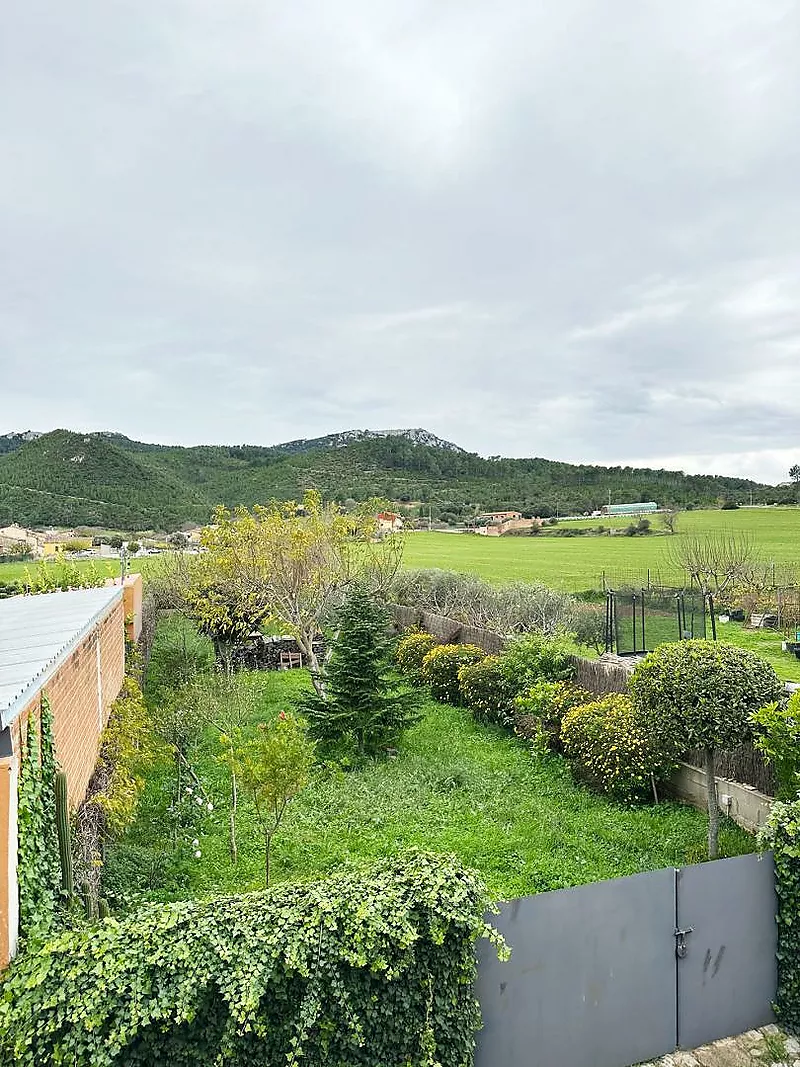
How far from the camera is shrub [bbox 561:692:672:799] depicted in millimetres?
8078

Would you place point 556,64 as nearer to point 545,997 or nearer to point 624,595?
point 545,997

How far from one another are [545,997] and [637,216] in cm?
1343

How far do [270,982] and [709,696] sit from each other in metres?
4.76

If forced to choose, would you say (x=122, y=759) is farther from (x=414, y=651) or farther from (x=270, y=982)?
(x=414, y=651)

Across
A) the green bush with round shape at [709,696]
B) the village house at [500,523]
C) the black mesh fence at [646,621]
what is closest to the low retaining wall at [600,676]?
the green bush with round shape at [709,696]

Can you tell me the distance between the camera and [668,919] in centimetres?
446

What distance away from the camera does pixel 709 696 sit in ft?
20.7

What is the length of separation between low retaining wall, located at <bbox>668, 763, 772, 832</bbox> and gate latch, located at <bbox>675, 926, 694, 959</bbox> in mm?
2403

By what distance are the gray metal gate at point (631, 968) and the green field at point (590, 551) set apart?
20759 mm

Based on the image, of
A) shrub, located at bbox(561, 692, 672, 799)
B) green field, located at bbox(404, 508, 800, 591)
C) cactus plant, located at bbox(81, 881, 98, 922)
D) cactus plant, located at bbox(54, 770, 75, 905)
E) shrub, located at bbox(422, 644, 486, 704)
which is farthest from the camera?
green field, located at bbox(404, 508, 800, 591)

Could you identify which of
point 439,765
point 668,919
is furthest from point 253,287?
point 668,919

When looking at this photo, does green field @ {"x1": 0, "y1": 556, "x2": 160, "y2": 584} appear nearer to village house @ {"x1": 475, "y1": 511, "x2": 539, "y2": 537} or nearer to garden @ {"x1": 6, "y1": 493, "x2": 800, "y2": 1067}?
garden @ {"x1": 6, "y1": 493, "x2": 800, "y2": 1067}

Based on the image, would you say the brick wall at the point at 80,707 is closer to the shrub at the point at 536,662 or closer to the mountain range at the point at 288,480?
the shrub at the point at 536,662

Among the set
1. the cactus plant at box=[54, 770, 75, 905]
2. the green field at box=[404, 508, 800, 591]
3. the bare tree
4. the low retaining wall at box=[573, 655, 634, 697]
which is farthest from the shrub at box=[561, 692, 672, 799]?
the bare tree
